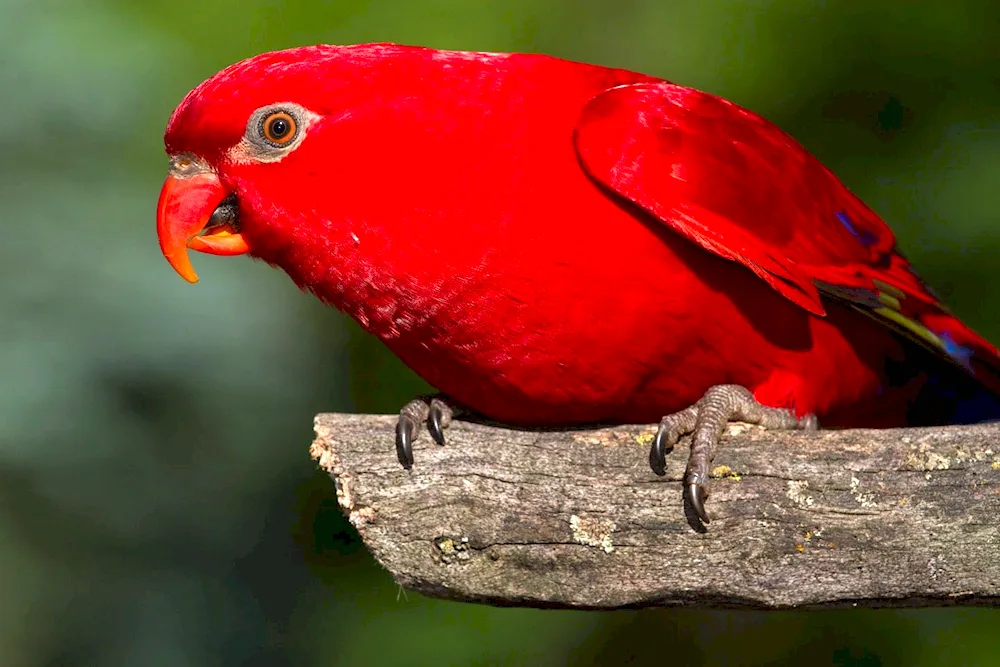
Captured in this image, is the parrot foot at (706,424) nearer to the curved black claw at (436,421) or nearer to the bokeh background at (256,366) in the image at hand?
the curved black claw at (436,421)

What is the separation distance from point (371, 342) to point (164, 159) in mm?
984

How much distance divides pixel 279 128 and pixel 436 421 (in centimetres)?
72

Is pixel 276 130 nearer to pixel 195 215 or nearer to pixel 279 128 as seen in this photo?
pixel 279 128

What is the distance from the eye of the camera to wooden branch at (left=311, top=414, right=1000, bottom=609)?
2.11 metres

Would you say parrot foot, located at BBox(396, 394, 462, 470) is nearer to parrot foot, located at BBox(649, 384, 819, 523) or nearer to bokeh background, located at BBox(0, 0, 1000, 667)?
parrot foot, located at BBox(649, 384, 819, 523)

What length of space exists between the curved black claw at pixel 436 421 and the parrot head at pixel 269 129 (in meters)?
0.53

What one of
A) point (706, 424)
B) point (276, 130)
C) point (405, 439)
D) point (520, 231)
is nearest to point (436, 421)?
point (405, 439)

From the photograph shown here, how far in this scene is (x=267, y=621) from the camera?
12.7ft

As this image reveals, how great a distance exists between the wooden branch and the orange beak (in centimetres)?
47

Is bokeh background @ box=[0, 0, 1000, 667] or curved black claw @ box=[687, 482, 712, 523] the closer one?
curved black claw @ box=[687, 482, 712, 523]

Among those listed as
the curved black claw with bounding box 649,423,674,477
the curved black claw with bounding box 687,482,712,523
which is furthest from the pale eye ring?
the curved black claw with bounding box 687,482,712,523

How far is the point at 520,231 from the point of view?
2.31 metres

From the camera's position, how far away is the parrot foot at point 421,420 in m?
2.32

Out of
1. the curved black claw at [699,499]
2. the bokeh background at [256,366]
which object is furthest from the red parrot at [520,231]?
the bokeh background at [256,366]
